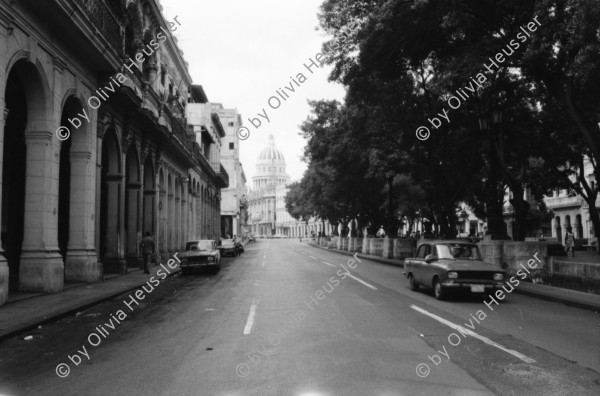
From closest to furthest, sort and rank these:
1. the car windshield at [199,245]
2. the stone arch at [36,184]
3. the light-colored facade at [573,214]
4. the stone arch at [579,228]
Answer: the stone arch at [36,184] < the car windshield at [199,245] < the light-colored facade at [573,214] < the stone arch at [579,228]

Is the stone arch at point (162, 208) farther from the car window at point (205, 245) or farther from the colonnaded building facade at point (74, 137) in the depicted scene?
the car window at point (205, 245)

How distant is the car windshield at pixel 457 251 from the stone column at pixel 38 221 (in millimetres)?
10802

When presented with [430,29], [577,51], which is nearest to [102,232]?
[430,29]

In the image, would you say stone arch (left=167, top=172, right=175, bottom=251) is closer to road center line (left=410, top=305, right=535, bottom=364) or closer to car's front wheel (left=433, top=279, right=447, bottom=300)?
car's front wheel (left=433, top=279, right=447, bottom=300)

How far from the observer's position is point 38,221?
14164 mm

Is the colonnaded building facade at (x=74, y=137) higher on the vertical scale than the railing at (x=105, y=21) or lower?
lower

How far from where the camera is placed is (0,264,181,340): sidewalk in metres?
9.69

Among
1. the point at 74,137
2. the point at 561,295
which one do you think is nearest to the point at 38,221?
the point at 74,137

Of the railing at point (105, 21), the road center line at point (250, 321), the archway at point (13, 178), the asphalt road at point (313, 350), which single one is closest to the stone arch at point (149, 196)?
the railing at point (105, 21)

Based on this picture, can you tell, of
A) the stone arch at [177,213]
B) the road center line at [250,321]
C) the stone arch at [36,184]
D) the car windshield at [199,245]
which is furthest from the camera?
the stone arch at [177,213]

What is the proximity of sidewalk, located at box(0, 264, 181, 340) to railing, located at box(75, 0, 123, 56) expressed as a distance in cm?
792

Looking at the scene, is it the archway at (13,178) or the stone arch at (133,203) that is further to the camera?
the stone arch at (133,203)

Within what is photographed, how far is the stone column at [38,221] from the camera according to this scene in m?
14.0

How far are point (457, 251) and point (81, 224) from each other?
12116 mm
